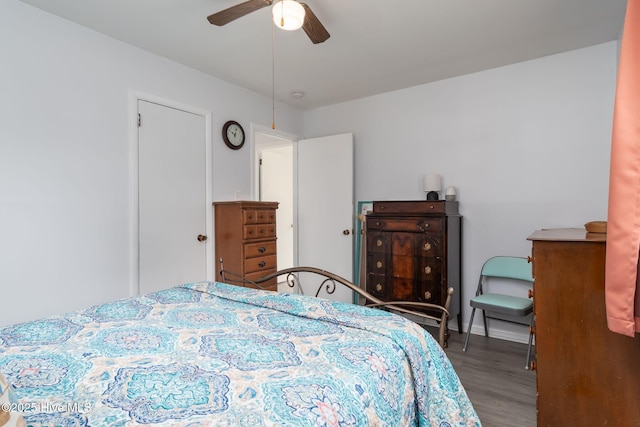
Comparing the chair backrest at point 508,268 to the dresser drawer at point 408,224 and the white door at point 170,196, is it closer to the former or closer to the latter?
the dresser drawer at point 408,224

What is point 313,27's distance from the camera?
1.92m

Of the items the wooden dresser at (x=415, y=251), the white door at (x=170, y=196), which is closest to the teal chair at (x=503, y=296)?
the wooden dresser at (x=415, y=251)

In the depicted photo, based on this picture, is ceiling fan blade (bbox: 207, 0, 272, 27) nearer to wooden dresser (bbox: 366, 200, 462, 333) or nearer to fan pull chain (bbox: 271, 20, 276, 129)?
fan pull chain (bbox: 271, 20, 276, 129)

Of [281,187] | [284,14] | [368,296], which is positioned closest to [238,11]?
[284,14]

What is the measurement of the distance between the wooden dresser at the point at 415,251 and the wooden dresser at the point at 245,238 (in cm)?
101

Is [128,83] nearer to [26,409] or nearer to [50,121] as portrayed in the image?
[50,121]

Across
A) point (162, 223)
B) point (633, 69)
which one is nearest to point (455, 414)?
point (633, 69)

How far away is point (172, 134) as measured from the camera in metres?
2.98

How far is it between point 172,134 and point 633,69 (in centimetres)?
302

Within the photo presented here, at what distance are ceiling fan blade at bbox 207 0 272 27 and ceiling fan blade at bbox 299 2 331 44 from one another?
207 mm

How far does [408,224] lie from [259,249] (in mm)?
1444

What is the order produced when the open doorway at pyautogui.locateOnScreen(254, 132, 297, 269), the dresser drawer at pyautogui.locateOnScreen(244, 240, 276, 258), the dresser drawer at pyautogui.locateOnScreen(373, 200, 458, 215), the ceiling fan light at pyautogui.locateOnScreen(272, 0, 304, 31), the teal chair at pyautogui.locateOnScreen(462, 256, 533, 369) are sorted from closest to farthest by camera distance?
the ceiling fan light at pyautogui.locateOnScreen(272, 0, 304, 31) → the teal chair at pyautogui.locateOnScreen(462, 256, 533, 369) → the dresser drawer at pyautogui.locateOnScreen(373, 200, 458, 215) → the dresser drawer at pyautogui.locateOnScreen(244, 240, 276, 258) → the open doorway at pyautogui.locateOnScreen(254, 132, 297, 269)

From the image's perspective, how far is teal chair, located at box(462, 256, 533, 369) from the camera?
8.74 feet

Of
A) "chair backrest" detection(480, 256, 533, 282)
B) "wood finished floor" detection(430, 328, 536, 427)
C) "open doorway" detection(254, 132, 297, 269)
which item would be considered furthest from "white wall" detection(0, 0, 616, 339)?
"open doorway" detection(254, 132, 297, 269)
